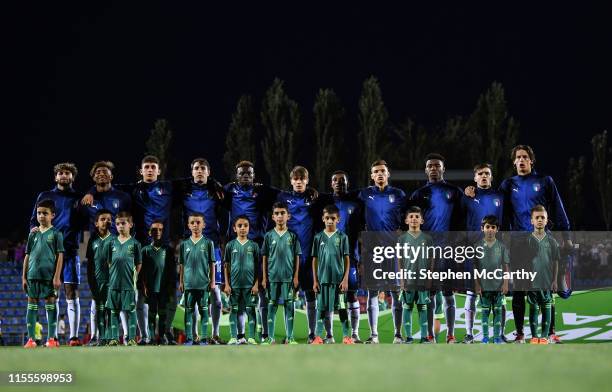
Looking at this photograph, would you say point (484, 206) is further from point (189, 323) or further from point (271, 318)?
point (189, 323)

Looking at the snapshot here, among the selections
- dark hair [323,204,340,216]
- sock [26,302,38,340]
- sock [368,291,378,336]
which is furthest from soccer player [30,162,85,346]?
sock [368,291,378,336]

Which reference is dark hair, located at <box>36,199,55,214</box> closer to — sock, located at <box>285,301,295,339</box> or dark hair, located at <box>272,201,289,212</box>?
dark hair, located at <box>272,201,289,212</box>

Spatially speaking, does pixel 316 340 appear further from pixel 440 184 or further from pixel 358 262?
pixel 440 184

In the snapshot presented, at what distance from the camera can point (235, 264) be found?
31.4 feet

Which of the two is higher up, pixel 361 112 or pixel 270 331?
pixel 361 112

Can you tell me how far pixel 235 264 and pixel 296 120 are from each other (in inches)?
1328

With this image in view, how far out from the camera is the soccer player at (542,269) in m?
9.30

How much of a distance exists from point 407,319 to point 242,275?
1897 millimetres

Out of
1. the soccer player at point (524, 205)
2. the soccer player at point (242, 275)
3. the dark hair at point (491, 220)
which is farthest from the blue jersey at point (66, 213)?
the dark hair at point (491, 220)

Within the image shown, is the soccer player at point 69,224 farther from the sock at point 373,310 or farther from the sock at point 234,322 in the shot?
the sock at point 373,310

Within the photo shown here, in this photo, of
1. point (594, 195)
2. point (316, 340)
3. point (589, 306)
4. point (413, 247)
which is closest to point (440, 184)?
point (413, 247)

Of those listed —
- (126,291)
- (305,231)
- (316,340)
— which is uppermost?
(305,231)

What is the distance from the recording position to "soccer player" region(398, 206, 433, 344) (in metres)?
9.41

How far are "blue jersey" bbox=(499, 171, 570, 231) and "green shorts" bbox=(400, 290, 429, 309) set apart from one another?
1.33 m
